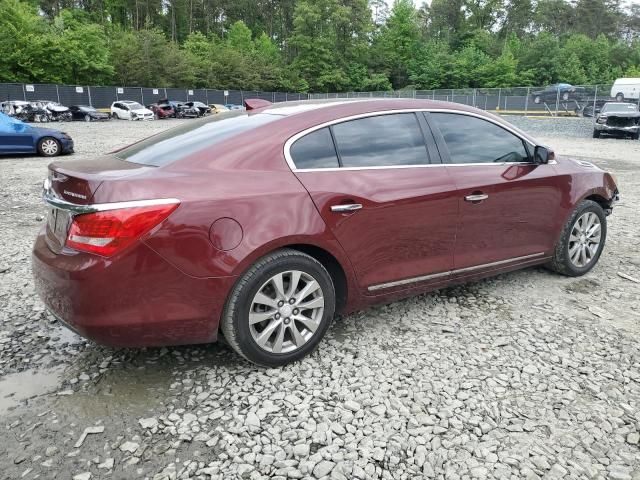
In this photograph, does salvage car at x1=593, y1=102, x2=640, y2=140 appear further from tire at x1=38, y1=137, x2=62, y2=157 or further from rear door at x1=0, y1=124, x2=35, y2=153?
rear door at x1=0, y1=124, x2=35, y2=153

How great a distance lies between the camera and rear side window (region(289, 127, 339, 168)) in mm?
3150

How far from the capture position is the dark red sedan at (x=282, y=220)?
8.65 ft

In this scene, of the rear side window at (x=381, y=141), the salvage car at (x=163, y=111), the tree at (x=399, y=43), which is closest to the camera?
the rear side window at (x=381, y=141)

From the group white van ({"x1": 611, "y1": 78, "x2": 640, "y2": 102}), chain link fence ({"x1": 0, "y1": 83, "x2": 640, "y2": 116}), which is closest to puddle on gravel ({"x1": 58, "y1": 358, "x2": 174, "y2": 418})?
chain link fence ({"x1": 0, "y1": 83, "x2": 640, "y2": 116})

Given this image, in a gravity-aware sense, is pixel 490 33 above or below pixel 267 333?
above

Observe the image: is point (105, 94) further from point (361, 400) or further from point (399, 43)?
point (361, 400)

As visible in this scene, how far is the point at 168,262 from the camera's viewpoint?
8.72 feet

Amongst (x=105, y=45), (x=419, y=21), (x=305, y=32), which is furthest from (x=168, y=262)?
(x=419, y=21)

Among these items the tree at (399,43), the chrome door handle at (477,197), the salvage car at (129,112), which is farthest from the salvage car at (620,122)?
the tree at (399,43)

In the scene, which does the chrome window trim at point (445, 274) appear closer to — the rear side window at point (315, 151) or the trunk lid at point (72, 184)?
the rear side window at point (315, 151)

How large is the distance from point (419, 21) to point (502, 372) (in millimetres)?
101524

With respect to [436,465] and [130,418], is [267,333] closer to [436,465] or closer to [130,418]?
[130,418]

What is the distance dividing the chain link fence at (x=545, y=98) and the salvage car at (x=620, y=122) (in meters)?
8.69

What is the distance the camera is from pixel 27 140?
42.8ft
